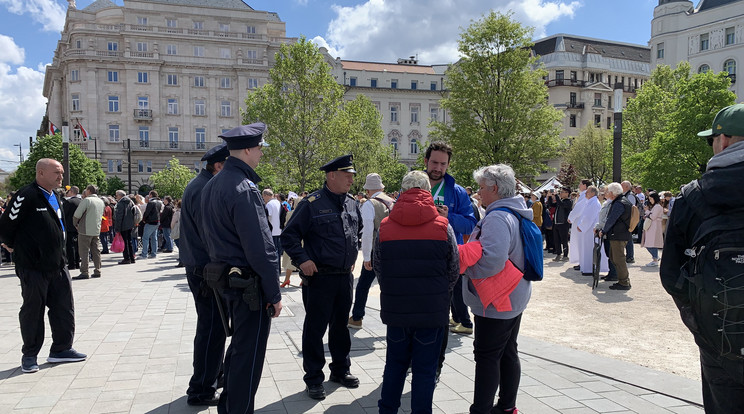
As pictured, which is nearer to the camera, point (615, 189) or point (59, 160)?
point (615, 189)

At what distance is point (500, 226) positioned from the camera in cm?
363

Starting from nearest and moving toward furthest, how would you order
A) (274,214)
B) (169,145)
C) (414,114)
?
1. (274,214)
2. (169,145)
3. (414,114)

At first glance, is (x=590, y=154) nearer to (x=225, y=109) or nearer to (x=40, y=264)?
(x=225, y=109)

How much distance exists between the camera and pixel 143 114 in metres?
60.1

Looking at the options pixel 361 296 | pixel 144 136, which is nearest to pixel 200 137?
pixel 144 136

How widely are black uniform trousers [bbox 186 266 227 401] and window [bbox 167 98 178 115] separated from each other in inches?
2460

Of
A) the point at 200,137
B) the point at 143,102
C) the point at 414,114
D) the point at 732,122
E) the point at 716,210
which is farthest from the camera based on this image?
the point at 414,114

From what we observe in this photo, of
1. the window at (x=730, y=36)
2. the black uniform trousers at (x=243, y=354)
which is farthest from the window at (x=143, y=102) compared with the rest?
the window at (x=730, y=36)

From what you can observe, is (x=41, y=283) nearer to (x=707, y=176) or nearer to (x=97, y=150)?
(x=707, y=176)

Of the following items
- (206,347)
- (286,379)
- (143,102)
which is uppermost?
(143,102)

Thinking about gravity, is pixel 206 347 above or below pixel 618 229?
below

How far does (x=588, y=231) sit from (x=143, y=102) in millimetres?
59262

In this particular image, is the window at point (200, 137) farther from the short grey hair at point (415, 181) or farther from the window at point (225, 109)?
the short grey hair at point (415, 181)

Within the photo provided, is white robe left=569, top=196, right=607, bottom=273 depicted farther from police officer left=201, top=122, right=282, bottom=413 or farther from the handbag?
the handbag
